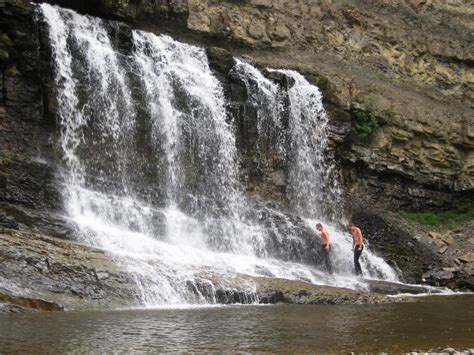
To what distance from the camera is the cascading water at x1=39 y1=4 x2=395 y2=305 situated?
17.2m

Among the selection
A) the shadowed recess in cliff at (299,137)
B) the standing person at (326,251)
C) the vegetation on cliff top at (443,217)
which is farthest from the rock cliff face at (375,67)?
the standing person at (326,251)

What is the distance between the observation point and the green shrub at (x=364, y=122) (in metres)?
26.3

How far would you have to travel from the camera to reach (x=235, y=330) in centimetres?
812

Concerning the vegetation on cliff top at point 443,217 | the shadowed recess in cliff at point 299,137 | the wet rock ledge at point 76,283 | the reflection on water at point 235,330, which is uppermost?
the shadowed recess in cliff at point 299,137

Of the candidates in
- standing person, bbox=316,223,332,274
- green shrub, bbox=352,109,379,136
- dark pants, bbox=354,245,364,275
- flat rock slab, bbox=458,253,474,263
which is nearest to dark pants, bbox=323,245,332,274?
standing person, bbox=316,223,332,274

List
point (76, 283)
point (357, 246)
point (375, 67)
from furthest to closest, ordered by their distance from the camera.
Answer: point (375, 67)
point (357, 246)
point (76, 283)

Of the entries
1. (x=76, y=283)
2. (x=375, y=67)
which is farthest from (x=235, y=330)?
(x=375, y=67)

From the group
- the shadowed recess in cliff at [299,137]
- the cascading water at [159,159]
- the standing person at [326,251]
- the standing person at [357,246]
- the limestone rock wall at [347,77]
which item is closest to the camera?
the cascading water at [159,159]

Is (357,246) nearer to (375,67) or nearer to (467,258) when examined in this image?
(467,258)

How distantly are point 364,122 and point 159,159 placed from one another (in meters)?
10.3

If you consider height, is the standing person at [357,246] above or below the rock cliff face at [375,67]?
below

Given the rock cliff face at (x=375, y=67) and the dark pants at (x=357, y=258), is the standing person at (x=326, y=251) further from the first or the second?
the rock cliff face at (x=375, y=67)

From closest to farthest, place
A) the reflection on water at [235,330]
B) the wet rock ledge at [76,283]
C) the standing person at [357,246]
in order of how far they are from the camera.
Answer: the reflection on water at [235,330] < the wet rock ledge at [76,283] < the standing person at [357,246]

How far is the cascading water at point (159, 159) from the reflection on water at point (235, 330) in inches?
208
